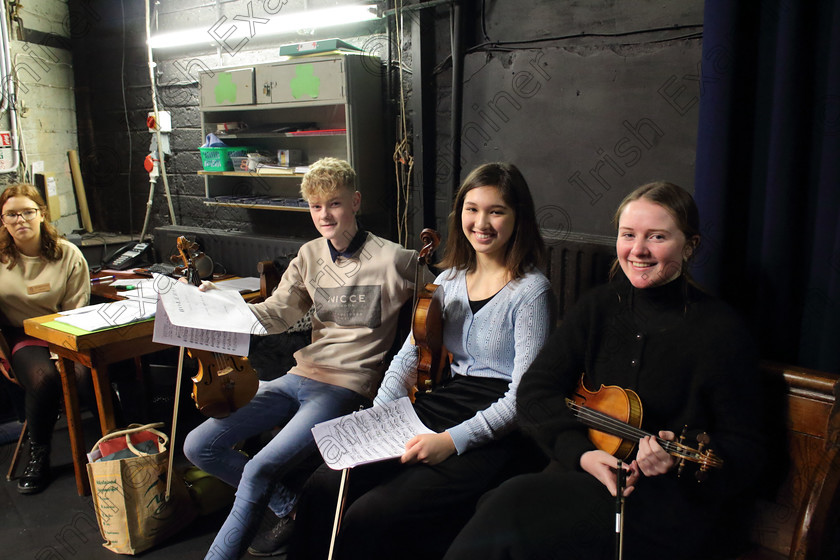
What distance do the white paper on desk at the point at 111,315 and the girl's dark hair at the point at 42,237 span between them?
493mm

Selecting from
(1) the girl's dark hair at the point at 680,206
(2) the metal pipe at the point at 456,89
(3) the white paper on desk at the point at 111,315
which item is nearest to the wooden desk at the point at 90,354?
(3) the white paper on desk at the point at 111,315

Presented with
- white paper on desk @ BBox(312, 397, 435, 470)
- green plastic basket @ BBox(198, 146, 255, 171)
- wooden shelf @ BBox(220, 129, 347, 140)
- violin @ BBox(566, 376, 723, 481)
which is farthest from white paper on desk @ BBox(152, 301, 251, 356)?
green plastic basket @ BBox(198, 146, 255, 171)

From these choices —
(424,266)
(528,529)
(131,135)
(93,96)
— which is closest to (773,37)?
(424,266)

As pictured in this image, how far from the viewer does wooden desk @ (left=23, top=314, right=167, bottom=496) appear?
83.8 inches

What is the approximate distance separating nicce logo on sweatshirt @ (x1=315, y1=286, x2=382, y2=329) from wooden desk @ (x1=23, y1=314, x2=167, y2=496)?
2.76 feet

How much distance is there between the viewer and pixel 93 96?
4.26m

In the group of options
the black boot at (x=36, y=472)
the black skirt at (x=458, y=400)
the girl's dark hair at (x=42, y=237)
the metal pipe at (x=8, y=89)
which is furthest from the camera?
the metal pipe at (x=8, y=89)

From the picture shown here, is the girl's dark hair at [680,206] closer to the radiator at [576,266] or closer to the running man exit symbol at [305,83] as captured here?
the radiator at [576,266]

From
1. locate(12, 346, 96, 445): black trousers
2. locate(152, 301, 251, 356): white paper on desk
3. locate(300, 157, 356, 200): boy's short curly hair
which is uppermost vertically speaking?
locate(300, 157, 356, 200): boy's short curly hair

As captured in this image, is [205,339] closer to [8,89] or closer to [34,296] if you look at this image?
[34,296]

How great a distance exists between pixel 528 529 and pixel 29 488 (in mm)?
2149

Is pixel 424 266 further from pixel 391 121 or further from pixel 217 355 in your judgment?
pixel 391 121

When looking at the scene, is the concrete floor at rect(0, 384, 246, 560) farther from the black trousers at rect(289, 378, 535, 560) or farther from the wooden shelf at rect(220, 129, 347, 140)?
the wooden shelf at rect(220, 129, 347, 140)

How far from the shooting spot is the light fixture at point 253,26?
116 inches
